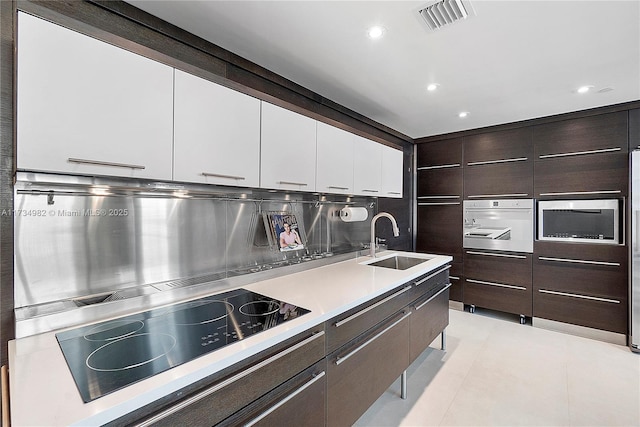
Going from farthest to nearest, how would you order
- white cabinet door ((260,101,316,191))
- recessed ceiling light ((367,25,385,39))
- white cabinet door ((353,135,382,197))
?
white cabinet door ((353,135,382,197)) < white cabinet door ((260,101,316,191)) < recessed ceiling light ((367,25,385,39))

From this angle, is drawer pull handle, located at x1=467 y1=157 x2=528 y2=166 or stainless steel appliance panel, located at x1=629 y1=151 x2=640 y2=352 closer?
stainless steel appliance panel, located at x1=629 y1=151 x2=640 y2=352

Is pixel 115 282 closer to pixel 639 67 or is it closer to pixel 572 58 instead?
pixel 572 58

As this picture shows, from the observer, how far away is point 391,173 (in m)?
3.05

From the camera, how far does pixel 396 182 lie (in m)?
3.16

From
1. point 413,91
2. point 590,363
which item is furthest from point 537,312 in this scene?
point 413,91

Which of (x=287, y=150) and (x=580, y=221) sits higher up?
(x=287, y=150)

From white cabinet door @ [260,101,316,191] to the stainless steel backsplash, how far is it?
0.89ft

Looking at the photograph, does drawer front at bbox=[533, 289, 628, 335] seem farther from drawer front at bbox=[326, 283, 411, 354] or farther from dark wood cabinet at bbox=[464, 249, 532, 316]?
drawer front at bbox=[326, 283, 411, 354]

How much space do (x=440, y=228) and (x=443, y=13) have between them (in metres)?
2.96

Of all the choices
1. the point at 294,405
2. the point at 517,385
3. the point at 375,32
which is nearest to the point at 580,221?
the point at 517,385

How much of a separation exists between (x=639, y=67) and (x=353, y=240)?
2.51 meters

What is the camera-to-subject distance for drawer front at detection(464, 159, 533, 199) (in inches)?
135

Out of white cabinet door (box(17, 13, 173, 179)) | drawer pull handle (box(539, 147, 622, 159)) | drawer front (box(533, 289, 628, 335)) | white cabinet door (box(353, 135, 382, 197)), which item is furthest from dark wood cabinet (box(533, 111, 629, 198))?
white cabinet door (box(17, 13, 173, 179))

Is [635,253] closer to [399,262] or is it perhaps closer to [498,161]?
[498,161]
